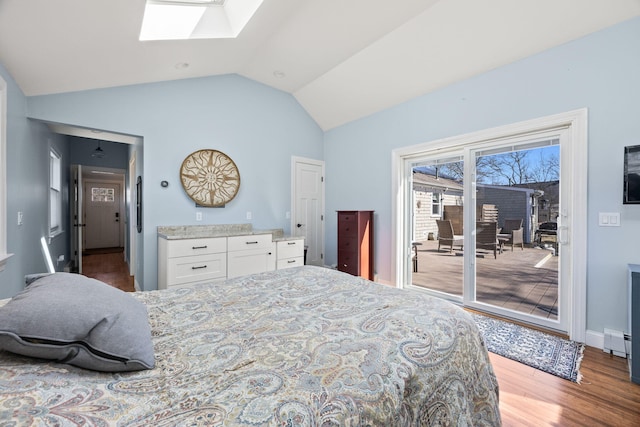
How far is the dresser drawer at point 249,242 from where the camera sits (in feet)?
10.9

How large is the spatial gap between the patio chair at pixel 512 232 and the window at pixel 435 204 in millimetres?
769

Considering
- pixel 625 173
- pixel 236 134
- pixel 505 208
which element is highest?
pixel 236 134

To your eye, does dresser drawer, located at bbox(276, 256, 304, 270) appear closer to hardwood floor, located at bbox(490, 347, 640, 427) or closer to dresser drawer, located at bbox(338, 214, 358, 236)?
dresser drawer, located at bbox(338, 214, 358, 236)

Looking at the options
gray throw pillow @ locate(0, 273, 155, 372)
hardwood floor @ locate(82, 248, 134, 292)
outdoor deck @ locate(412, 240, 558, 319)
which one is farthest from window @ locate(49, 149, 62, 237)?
outdoor deck @ locate(412, 240, 558, 319)

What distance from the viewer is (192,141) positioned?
11.7ft

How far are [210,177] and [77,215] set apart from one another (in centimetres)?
313

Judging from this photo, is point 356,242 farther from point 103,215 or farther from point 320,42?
point 103,215

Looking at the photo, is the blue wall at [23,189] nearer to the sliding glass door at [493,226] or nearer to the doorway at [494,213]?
the doorway at [494,213]

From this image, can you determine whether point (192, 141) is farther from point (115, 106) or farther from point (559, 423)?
point (559, 423)

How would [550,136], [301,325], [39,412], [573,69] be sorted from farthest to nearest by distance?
[550,136] < [573,69] < [301,325] < [39,412]

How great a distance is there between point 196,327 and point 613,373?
2.73 meters

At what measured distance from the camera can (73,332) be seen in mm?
763

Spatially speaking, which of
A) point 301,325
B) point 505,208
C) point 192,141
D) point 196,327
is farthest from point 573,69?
point 192,141

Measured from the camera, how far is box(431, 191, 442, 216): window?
3.63m
